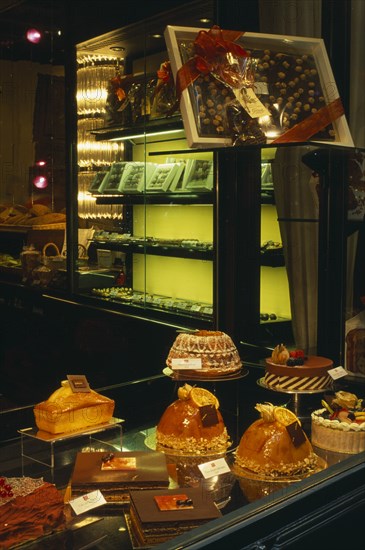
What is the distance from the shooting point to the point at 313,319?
3322 mm

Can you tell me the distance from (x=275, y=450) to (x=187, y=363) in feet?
1.81

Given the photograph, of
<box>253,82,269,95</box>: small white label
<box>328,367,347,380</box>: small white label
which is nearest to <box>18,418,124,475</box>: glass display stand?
<box>328,367,347,380</box>: small white label

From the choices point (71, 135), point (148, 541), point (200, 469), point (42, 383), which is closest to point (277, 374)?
point (200, 469)

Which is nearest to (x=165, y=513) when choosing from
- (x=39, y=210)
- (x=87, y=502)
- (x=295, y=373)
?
(x=87, y=502)

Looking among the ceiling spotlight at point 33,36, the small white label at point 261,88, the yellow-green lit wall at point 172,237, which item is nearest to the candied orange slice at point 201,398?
the small white label at point 261,88

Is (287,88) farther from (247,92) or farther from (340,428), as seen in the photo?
(340,428)

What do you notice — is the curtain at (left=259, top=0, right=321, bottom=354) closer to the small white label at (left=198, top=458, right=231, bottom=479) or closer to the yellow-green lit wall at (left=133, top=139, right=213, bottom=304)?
the yellow-green lit wall at (left=133, top=139, right=213, bottom=304)

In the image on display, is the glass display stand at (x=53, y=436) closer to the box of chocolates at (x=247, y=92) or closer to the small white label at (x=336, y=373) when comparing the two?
the small white label at (x=336, y=373)

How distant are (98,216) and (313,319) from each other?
159 cm

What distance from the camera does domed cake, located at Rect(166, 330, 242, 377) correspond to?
2684mm

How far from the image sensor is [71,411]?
91.7 inches

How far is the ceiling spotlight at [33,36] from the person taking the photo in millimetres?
3439

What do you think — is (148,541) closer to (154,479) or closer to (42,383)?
(154,479)

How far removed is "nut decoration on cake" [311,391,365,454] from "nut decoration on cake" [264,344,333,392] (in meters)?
0.11
